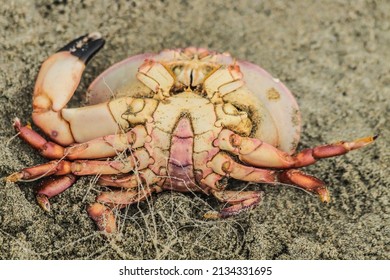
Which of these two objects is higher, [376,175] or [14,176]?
[14,176]

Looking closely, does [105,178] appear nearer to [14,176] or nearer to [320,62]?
[14,176]

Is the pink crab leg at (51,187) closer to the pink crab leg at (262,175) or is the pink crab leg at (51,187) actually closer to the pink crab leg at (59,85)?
the pink crab leg at (59,85)

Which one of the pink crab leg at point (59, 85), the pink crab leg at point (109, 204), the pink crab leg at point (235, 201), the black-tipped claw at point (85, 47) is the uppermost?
the black-tipped claw at point (85, 47)

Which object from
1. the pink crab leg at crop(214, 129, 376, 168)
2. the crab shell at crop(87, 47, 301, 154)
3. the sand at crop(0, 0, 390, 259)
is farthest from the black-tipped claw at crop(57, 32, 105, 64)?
the pink crab leg at crop(214, 129, 376, 168)

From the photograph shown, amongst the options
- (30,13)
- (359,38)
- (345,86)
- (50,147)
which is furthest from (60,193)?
(359,38)

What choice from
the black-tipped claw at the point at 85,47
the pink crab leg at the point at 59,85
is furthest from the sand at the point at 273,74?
the black-tipped claw at the point at 85,47

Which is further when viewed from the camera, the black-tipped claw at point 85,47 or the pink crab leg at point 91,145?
Answer: the black-tipped claw at point 85,47

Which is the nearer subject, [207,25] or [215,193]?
[215,193]
